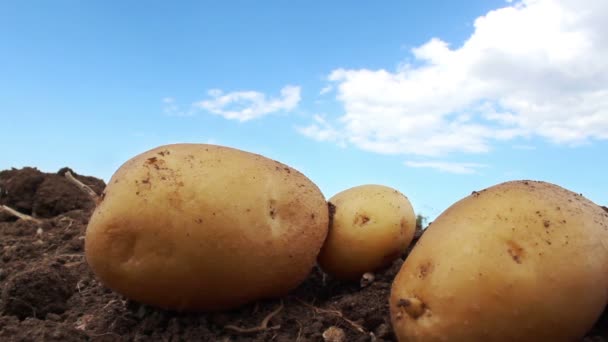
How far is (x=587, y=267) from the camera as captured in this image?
82.5 inches

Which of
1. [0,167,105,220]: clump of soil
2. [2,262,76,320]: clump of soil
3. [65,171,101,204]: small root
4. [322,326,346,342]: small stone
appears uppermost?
[0,167,105,220]: clump of soil

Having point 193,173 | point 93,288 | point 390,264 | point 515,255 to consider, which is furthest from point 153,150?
point 515,255

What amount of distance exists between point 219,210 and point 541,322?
1.24m

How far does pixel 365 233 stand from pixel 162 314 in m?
0.98

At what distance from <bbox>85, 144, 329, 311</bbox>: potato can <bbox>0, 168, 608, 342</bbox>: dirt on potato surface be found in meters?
0.10

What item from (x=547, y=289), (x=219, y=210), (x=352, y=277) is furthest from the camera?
(x=352, y=277)

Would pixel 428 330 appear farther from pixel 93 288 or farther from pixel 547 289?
pixel 93 288

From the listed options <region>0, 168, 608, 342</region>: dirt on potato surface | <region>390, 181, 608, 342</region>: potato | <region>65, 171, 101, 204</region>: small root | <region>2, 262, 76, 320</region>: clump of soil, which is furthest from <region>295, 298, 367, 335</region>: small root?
<region>2, 262, 76, 320</region>: clump of soil

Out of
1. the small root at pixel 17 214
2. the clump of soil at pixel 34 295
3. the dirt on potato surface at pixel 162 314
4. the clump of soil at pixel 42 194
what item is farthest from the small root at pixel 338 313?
the clump of soil at pixel 42 194

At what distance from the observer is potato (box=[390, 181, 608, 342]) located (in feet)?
6.54

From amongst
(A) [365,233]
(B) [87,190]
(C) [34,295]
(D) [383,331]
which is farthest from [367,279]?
(C) [34,295]

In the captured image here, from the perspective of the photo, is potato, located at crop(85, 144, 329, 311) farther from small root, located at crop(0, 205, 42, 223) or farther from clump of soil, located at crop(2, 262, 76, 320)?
small root, located at crop(0, 205, 42, 223)

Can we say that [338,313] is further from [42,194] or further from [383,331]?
[42,194]

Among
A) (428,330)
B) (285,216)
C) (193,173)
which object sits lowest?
(428,330)
